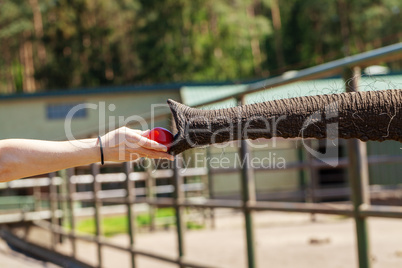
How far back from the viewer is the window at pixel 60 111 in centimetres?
1892

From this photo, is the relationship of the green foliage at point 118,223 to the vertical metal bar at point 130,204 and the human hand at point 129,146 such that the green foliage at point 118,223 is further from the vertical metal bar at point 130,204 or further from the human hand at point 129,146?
the human hand at point 129,146

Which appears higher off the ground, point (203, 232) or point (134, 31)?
point (134, 31)

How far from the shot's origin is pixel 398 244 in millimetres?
7824

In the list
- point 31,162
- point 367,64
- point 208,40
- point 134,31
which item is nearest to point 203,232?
point 367,64

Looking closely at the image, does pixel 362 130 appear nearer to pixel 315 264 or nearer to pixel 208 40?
pixel 315 264

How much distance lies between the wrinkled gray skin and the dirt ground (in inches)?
148

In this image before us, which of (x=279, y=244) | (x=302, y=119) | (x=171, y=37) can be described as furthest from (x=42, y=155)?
(x=171, y=37)

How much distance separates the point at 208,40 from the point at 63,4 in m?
8.20

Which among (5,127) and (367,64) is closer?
(367,64)

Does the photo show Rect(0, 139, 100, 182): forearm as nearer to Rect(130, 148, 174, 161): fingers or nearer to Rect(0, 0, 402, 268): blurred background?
Rect(130, 148, 174, 161): fingers

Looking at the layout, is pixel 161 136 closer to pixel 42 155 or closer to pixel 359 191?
pixel 42 155

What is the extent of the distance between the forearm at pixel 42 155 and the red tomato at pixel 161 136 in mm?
145

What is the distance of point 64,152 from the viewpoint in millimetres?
1604

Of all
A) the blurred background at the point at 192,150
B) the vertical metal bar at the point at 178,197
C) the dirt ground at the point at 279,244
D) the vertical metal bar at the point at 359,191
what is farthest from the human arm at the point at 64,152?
the dirt ground at the point at 279,244
